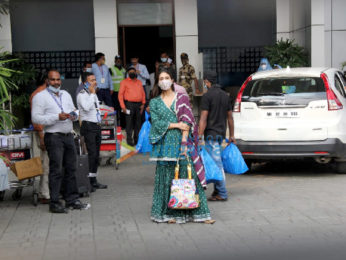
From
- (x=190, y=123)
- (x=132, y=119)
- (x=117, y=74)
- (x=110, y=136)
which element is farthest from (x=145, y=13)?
(x=190, y=123)

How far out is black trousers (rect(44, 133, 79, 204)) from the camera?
326 inches

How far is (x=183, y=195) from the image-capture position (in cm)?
738

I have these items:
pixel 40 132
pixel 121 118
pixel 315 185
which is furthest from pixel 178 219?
pixel 121 118

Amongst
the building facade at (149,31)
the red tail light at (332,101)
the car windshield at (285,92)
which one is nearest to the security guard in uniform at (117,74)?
the building facade at (149,31)

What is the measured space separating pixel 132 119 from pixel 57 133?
695 centimetres

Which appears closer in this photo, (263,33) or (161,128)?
(161,128)

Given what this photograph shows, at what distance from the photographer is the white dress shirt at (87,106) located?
9.62 m

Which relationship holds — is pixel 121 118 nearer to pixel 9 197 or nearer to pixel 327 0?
pixel 327 0

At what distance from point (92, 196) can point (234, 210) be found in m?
2.36

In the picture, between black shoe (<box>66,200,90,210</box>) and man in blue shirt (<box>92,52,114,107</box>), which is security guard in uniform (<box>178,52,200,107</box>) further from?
black shoe (<box>66,200,90,210</box>)

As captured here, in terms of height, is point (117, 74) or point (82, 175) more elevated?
point (117, 74)

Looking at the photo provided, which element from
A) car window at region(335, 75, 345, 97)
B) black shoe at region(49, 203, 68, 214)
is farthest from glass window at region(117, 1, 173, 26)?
black shoe at region(49, 203, 68, 214)

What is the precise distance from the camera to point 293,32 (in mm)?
19266

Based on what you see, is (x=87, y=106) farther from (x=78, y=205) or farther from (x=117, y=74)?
(x=117, y=74)
